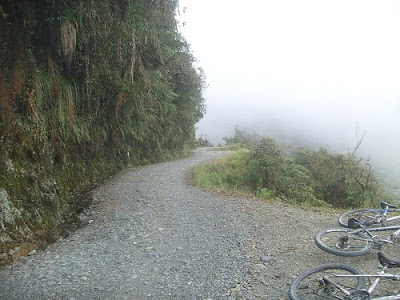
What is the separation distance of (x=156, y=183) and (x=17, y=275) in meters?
6.40

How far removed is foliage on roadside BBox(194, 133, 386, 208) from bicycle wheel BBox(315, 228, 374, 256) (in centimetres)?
780

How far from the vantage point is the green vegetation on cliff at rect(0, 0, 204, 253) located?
545 centimetres

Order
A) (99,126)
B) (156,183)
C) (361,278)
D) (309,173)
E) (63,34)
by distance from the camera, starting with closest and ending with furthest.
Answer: (361,278)
(63,34)
(99,126)
(156,183)
(309,173)

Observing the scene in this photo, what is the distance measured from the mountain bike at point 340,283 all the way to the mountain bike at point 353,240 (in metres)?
0.80

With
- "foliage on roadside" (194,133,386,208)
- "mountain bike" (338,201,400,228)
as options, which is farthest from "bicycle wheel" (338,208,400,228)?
"foliage on roadside" (194,133,386,208)

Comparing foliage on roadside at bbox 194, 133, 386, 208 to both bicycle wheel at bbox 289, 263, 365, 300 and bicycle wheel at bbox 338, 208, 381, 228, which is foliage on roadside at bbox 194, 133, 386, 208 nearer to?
bicycle wheel at bbox 338, 208, 381, 228

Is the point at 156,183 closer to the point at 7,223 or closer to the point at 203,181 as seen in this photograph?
the point at 203,181

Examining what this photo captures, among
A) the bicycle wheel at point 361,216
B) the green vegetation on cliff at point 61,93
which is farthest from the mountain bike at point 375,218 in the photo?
the green vegetation on cliff at point 61,93

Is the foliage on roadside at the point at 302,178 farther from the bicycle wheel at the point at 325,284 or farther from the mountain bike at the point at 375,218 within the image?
the bicycle wheel at the point at 325,284

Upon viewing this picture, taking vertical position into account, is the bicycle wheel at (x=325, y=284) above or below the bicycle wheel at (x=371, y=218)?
below

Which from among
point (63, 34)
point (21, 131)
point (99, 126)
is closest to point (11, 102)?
point (21, 131)

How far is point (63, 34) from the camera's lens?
19.4ft

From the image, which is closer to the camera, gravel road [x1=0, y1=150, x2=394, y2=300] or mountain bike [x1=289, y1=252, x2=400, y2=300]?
mountain bike [x1=289, y1=252, x2=400, y2=300]

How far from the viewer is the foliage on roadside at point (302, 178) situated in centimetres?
1409
